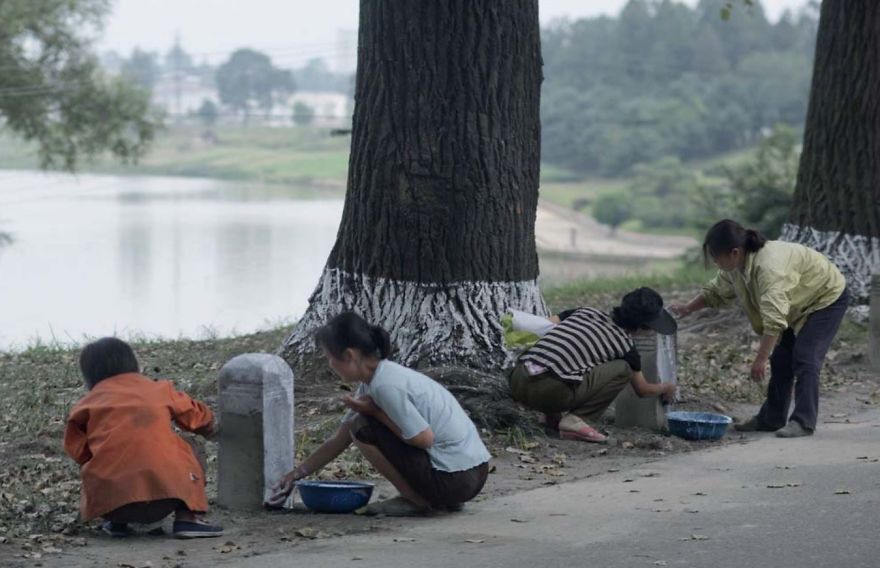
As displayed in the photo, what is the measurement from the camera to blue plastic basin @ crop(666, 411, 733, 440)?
8.87 m

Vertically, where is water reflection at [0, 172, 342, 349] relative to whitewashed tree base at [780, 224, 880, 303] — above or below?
below

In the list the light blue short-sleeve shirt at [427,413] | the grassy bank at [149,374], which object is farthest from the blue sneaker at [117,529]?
the light blue short-sleeve shirt at [427,413]

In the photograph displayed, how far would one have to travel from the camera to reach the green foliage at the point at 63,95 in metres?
34.2

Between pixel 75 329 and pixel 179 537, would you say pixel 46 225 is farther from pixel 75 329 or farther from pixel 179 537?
pixel 179 537

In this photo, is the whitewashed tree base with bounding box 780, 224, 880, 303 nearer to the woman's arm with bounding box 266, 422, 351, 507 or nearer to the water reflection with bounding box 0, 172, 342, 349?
the water reflection with bounding box 0, 172, 342, 349

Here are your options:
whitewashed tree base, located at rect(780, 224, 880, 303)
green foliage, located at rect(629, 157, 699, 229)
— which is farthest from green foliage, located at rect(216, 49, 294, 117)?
whitewashed tree base, located at rect(780, 224, 880, 303)

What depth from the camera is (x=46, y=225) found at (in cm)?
4622

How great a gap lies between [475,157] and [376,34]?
112cm

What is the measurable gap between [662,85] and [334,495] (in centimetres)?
9989

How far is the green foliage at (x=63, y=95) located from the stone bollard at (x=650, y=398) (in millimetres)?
26790

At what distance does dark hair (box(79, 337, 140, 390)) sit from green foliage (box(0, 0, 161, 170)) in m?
28.4

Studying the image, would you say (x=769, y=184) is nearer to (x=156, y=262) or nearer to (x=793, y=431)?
(x=793, y=431)

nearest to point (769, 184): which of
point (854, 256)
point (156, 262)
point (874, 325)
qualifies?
point (854, 256)

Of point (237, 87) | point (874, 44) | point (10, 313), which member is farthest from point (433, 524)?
point (237, 87)
